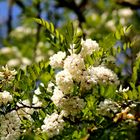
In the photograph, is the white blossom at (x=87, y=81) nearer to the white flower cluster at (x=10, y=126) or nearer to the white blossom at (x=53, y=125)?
the white blossom at (x=53, y=125)

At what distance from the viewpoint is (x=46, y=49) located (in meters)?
6.43

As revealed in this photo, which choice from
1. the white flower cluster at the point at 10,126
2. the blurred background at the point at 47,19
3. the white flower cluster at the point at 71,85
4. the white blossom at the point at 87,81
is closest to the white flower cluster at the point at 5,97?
the white flower cluster at the point at 10,126

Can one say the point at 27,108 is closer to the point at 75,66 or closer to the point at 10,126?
the point at 10,126

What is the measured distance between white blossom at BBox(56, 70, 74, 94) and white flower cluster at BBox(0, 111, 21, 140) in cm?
24

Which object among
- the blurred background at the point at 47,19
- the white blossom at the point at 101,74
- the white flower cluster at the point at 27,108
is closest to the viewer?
the white blossom at the point at 101,74

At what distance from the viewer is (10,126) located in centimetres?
256

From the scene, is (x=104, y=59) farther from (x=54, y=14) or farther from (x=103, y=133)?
(x=54, y=14)

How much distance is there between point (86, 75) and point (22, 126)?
378 mm

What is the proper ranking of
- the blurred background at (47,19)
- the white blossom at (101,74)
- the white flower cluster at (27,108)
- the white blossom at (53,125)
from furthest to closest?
the blurred background at (47,19), the white flower cluster at (27,108), the white blossom at (101,74), the white blossom at (53,125)

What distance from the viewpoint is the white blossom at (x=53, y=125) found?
251cm

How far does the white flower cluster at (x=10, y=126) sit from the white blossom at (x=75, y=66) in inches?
12.3

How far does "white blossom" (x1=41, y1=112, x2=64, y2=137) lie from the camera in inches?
98.9

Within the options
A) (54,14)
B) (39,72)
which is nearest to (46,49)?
(54,14)

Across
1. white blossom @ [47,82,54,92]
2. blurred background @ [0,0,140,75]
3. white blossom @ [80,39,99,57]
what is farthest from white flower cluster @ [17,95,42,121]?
blurred background @ [0,0,140,75]
